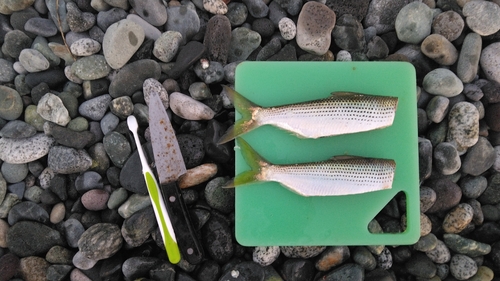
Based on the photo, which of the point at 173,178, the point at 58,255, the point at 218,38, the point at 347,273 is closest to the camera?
the point at 173,178

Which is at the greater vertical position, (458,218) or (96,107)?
(96,107)

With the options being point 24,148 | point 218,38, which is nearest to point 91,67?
point 24,148

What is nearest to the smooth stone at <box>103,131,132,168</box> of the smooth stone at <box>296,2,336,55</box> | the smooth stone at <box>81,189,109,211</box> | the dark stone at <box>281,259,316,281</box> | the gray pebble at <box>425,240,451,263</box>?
the smooth stone at <box>81,189,109,211</box>

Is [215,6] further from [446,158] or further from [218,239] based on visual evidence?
[446,158]

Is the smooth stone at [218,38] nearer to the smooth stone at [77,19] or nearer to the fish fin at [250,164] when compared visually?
the fish fin at [250,164]

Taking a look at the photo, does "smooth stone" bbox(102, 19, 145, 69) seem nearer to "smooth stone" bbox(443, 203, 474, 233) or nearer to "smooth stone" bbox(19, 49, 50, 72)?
"smooth stone" bbox(19, 49, 50, 72)

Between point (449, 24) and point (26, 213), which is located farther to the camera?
point (449, 24)

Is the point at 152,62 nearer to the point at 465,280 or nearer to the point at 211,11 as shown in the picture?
the point at 211,11
